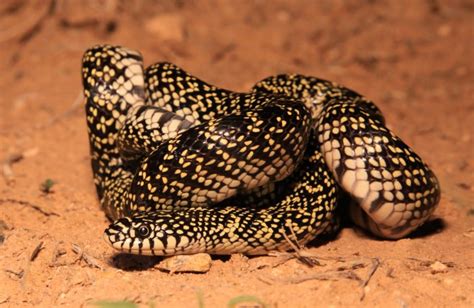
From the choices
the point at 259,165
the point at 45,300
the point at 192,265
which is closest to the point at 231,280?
the point at 192,265

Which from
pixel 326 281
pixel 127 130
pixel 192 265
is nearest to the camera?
pixel 326 281

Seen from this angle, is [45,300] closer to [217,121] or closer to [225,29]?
[217,121]

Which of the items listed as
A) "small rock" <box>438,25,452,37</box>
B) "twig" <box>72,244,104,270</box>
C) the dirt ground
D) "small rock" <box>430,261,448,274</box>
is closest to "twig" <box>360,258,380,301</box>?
the dirt ground

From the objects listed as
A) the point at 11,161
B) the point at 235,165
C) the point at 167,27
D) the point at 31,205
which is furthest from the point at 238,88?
the point at 235,165

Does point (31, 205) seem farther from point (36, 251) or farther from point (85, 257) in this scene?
point (85, 257)

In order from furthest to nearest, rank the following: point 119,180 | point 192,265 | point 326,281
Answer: point 119,180 → point 192,265 → point 326,281

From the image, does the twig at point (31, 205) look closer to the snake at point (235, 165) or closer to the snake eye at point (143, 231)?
the snake at point (235, 165)

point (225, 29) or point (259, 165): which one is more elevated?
point (225, 29)

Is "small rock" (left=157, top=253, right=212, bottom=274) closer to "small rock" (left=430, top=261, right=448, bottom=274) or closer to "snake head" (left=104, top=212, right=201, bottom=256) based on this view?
"snake head" (left=104, top=212, right=201, bottom=256)
